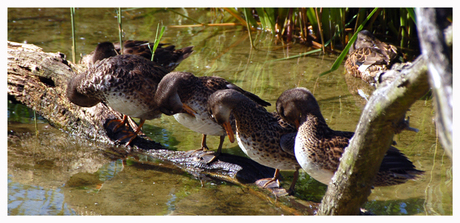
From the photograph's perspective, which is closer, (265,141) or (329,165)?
(329,165)

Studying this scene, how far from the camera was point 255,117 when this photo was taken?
132 inches

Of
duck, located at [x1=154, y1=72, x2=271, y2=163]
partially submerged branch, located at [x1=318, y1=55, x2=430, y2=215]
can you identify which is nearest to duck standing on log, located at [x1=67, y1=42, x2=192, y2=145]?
duck, located at [x1=154, y1=72, x2=271, y2=163]

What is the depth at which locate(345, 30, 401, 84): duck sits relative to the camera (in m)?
6.05

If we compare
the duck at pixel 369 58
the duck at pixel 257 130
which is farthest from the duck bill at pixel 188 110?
the duck at pixel 369 58

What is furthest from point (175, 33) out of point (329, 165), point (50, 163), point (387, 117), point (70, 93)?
point (387, 117)

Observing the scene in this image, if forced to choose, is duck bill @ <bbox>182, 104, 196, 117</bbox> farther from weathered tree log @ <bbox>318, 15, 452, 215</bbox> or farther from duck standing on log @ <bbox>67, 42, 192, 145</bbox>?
weathered tree log @ <bbox>318, 15, 452, 215</bbox>

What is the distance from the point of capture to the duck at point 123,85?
3.90 meters

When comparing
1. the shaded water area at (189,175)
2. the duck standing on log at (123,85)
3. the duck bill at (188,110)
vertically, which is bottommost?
the shaded water area at (189,175)

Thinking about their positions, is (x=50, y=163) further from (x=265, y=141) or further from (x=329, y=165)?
(x=329, y=165)

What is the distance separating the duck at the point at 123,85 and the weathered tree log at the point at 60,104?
0.40 meters

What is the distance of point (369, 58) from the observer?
6203 millimetres

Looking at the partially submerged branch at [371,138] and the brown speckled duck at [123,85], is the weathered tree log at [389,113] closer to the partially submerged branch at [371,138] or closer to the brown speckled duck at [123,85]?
the partially submerged branch at [371,138]

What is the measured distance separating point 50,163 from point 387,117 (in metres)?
3.25

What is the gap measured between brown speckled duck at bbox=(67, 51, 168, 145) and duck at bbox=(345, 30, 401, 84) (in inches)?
133
